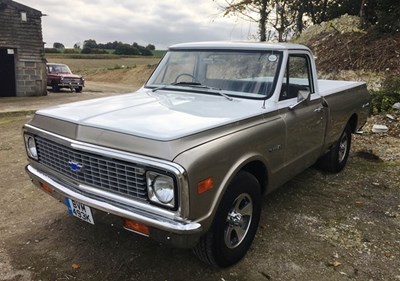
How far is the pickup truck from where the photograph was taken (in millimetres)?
2482

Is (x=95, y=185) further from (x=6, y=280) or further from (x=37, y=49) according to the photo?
(x=37, y=49)

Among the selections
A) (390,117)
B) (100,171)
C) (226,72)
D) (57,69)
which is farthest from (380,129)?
(57,69)

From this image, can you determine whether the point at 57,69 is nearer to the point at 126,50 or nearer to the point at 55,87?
the point at 55,87

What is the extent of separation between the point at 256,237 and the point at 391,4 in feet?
38.8

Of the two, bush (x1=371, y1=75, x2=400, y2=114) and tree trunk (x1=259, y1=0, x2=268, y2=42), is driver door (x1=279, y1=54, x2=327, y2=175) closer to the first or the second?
bush (x1=371, y1=75, x2=400, y2=114)

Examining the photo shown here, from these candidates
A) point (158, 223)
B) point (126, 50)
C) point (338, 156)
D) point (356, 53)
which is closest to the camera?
point (158, 223)

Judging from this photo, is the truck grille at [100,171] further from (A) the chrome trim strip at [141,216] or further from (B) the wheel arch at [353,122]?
(B) the wheel arch at [353,122]

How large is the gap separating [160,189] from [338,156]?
12.3ft

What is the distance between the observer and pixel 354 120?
5.84 meters

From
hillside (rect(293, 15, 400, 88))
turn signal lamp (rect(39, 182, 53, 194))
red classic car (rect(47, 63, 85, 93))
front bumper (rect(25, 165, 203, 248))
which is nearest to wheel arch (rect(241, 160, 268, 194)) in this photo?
front bumper (rect(25, 165, 203, 248))

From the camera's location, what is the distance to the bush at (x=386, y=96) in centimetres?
909

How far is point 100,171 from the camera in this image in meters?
2.73

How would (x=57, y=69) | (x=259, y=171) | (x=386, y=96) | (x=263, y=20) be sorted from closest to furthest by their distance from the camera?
1. (x=259, y=171)
2. (x=386, y=96)
3. (x=57, y=69)
4. (x=263, y=20)

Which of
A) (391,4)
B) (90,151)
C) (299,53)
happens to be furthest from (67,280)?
(391,4)
